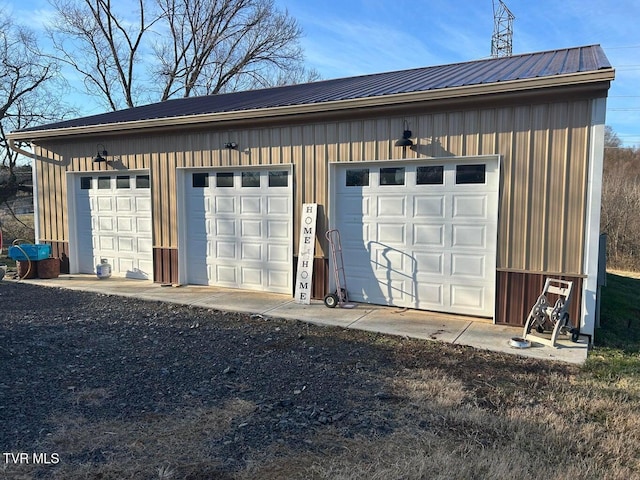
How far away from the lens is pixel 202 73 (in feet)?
74.0

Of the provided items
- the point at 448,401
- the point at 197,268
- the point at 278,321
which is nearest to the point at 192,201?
the point at 197,268

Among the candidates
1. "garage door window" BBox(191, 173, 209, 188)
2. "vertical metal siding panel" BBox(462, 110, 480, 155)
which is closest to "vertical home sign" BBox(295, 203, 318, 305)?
"garage door window" BBox(191, 173, 209, 188)

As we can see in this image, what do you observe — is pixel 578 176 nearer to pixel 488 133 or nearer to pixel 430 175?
pixel 488 133

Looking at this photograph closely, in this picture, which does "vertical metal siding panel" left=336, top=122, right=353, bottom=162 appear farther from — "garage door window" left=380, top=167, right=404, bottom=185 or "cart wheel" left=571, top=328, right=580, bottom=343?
"cart wheel" left=571, top=328, right=580, bottom=343

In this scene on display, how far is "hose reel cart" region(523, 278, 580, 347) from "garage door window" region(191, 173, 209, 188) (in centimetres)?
549

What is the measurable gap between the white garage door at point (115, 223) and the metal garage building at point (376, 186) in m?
0.03

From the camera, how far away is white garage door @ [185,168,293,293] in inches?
296

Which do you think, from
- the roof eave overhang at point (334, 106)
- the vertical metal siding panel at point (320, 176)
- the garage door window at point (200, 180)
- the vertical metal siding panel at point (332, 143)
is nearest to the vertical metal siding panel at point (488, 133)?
the roof eave overhang at point (334, 106)

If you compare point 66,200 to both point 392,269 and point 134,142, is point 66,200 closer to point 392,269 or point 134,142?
point 134,142

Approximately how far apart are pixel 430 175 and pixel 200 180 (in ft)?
13.2

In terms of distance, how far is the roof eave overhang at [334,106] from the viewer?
5031 mm

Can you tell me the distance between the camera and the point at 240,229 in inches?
311

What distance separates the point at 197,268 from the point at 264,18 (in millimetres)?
17967

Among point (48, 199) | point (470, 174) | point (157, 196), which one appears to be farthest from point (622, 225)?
point (48, 199)
